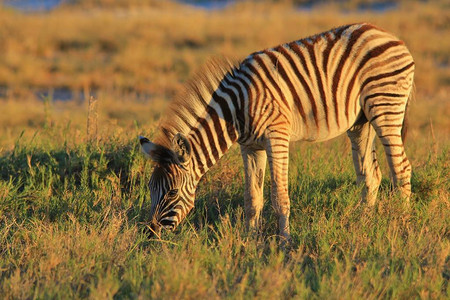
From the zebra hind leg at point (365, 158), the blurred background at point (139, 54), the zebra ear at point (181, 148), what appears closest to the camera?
the zebra ear at point (181, 148)

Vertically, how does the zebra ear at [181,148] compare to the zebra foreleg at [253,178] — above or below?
above

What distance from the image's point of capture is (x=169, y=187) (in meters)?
4.93

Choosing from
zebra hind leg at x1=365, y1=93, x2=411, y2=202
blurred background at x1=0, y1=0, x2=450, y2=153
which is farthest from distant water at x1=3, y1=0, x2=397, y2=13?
zebra hind leg at x1=365, y1=93, x2=411, y2=202

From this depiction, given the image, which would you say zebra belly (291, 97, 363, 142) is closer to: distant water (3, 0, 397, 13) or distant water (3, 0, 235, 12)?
distant water (3, 0, 397, 13)

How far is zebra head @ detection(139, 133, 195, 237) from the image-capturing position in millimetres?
4832

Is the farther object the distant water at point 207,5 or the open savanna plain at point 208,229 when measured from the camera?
the distant water at point 207,5

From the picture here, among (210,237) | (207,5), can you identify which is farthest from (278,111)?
(207,5)

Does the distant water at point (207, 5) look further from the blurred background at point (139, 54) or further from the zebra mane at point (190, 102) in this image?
the zebra mane at point (190, 102)

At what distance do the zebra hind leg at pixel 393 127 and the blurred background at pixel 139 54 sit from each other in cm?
550

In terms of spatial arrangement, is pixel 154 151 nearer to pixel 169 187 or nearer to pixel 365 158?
pixel 169 187

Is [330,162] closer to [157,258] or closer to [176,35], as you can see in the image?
[157,258]

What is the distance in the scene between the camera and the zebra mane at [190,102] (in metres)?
4.95

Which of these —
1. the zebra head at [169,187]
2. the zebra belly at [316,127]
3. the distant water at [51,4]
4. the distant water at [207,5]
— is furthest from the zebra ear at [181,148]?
the distant water at [51,4]

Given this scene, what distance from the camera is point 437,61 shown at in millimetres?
15938
